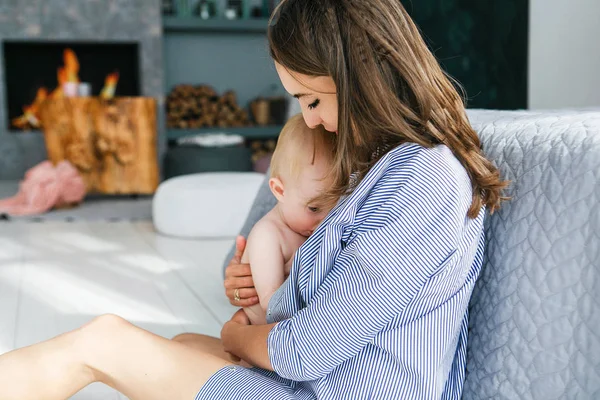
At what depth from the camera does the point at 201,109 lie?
577cm

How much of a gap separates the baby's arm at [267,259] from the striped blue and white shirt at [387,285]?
27 centimetres

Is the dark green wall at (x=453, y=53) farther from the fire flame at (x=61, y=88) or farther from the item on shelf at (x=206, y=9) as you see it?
the fire flame at (x=61, y=88)

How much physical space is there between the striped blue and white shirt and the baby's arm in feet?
0.89

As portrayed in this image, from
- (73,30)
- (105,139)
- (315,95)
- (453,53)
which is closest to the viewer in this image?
(315,95)

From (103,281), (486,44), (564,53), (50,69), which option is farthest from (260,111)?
(103,281)

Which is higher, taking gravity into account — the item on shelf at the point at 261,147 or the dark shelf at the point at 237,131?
the dark shelf at the point at 237,131

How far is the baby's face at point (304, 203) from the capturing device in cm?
126

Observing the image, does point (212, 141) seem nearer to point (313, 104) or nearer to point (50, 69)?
point (50, 69)

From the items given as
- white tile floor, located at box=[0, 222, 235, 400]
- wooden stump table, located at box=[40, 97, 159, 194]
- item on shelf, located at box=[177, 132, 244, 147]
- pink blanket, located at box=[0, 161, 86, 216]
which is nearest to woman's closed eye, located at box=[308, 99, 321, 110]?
white tile floor, located at box=[0, 222, 235, 400]

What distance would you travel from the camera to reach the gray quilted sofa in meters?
0.99

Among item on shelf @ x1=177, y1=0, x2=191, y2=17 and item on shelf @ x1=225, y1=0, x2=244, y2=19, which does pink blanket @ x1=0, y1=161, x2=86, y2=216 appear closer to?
item on shelf @ x1=177, y1=0, x2=191, y2=17

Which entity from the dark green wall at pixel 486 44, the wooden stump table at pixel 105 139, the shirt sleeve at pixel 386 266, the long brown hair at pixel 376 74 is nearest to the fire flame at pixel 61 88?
the wooden stump table at pixel 105 139

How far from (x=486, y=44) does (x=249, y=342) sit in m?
3.52

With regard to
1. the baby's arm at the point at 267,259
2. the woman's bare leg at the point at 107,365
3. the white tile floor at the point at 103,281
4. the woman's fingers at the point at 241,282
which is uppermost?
the baby's arm at the point at 267,259
